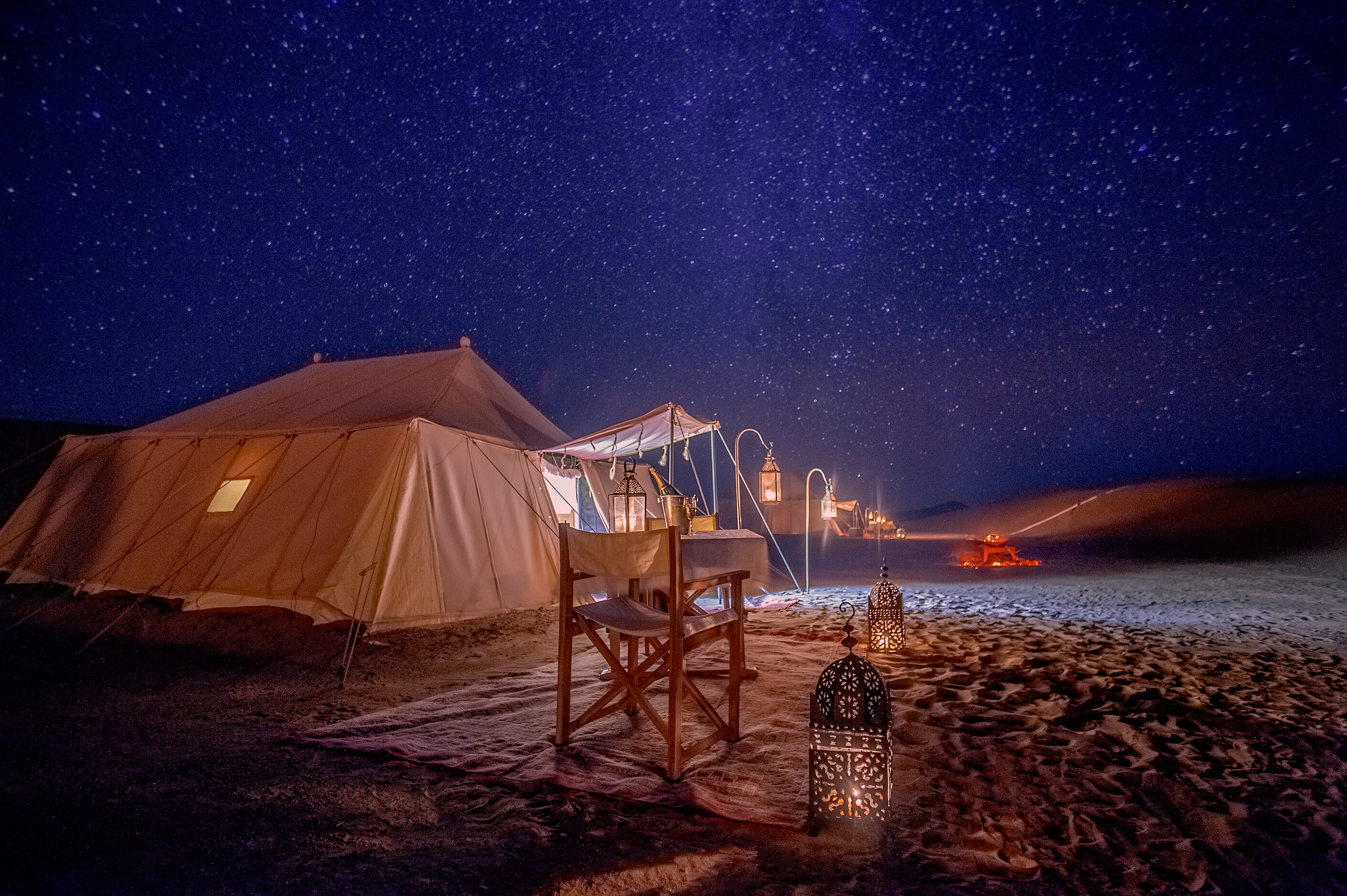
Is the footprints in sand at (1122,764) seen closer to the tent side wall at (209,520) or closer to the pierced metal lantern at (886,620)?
the pierced metal lantern at (886,620)

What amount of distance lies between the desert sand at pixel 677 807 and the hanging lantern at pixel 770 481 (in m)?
2.13

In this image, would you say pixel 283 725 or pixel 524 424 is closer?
pixel 283 725

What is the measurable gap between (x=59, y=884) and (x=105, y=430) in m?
20.9

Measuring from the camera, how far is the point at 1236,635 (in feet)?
18.0

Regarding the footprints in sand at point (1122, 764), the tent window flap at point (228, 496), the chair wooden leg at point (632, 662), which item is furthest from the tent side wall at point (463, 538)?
the footprints in sand at point (1122, 764)

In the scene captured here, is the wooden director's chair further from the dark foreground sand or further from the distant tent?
the distant tent

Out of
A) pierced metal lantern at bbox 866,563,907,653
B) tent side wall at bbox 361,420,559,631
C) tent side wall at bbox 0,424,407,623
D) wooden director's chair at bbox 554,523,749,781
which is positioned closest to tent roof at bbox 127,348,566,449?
tent side wall at bbox 0,424,407,623

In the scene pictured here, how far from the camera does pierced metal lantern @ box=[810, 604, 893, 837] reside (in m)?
2.11

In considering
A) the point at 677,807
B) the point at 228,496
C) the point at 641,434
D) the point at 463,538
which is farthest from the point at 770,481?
the point at 228,496

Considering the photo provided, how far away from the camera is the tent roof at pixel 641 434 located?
21.5 ft

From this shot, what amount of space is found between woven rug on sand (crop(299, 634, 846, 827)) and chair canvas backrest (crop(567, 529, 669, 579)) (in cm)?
90

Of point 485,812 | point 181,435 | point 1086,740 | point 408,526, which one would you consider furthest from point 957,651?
point 181,435

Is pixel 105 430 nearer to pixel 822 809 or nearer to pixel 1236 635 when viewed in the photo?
pixel 822 809

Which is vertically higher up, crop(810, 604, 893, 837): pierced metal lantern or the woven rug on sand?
crop(810, 604, 893, 837): pierced metal lantern
